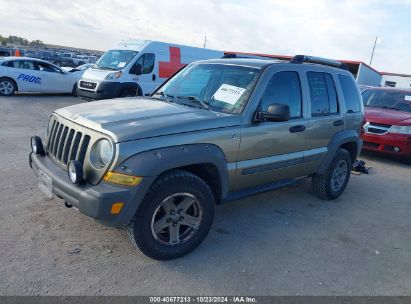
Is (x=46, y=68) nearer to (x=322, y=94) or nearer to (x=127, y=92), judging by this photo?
(x=127, y=92)

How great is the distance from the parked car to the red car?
141 inches

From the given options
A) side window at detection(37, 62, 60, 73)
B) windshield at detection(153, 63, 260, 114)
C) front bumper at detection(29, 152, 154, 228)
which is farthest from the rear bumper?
side window at detection(37, 62, 60, 73)

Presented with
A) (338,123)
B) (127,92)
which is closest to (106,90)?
(127,92)

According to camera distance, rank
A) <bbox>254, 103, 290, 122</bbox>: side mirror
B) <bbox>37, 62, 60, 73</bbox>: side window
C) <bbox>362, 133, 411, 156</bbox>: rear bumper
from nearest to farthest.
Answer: <bbox>254, 103, 290, 122</bbox>: side mirror, <bbox>362, 133, 411, 156</bbox>: rear bumper, <bbox>37, 62, 60, 73</bbox>: side window

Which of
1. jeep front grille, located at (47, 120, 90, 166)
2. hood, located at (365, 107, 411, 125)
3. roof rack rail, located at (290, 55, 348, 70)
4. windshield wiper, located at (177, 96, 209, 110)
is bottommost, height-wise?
jeep front grille, located at (47, 120, 90, 166)

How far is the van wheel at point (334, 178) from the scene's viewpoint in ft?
17.4

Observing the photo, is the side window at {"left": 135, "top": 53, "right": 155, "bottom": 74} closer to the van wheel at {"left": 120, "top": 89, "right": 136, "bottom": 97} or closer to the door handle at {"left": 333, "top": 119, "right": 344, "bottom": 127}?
the van wheel at {"left": 120, "top": 89, "right": 136, "bottom": 97}

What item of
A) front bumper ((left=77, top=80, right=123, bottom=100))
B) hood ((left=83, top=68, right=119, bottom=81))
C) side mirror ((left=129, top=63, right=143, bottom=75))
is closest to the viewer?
front bumper ((left=77, top=80, right=123, bottom=100))

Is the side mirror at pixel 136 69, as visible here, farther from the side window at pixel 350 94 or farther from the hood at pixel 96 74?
the side window at pixel 350 94

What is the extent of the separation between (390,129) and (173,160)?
21.3 ft

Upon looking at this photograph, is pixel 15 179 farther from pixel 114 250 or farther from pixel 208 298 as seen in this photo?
pixel 208 298

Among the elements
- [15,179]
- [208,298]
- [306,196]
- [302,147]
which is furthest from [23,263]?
[306,196]

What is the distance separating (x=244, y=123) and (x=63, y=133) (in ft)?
5.81

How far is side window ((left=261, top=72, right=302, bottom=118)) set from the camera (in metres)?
4.05
